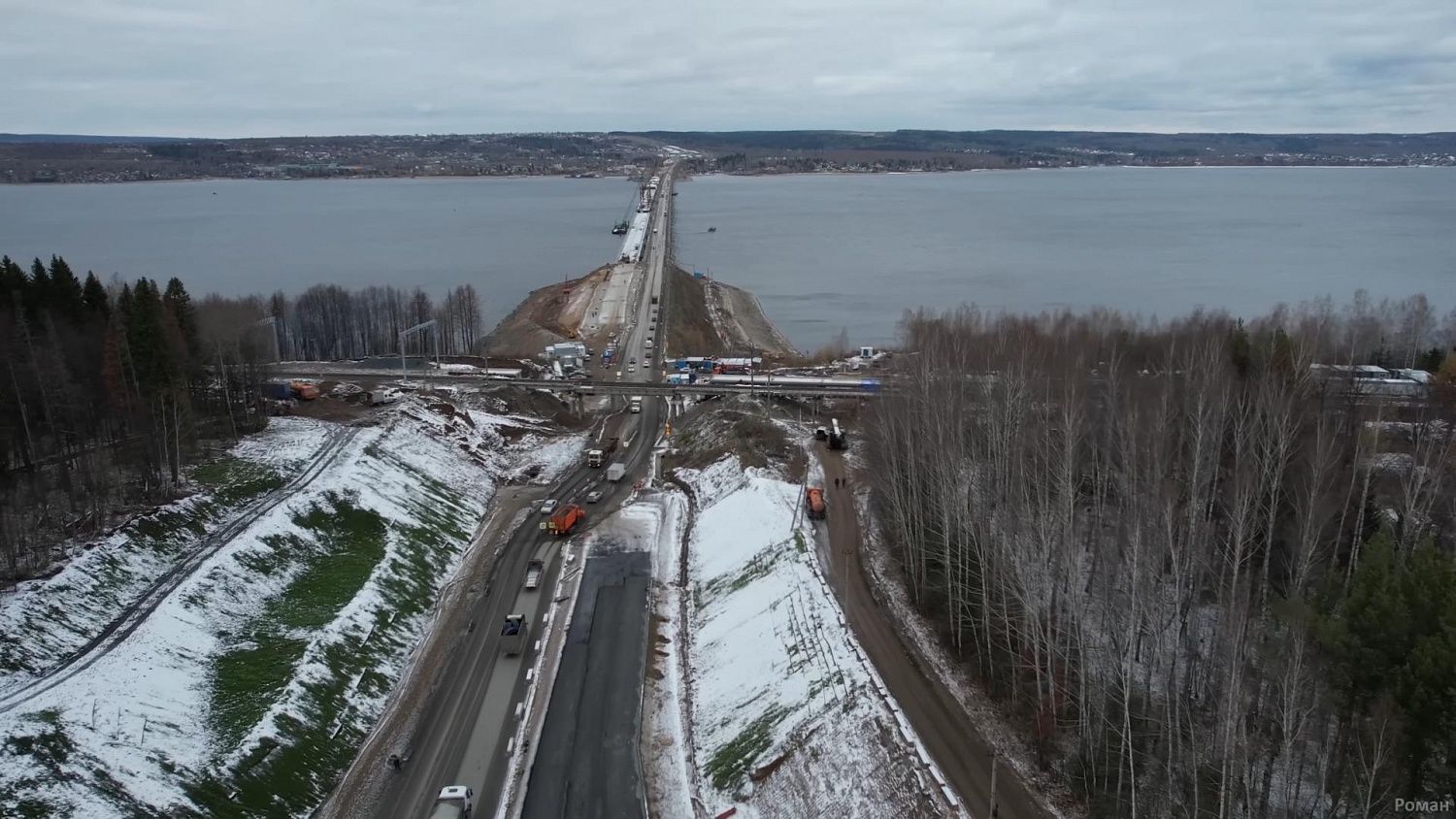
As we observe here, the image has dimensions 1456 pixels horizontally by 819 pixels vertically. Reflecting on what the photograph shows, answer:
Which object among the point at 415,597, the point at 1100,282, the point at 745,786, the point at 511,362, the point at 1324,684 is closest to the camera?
the point at 1324,684

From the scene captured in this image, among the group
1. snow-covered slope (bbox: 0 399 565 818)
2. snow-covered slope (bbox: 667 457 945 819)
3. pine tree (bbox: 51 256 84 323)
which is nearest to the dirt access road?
snow-covered slope (bbox: 667 457 945 819)

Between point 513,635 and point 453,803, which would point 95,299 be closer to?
point 513,635

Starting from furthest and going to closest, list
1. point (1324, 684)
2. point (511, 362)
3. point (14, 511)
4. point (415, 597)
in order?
point (511, 362) → point (415, 597) → point (14, 511) → point (1324, 684)

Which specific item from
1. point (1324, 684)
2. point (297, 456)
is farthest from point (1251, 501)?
point (297, 456)

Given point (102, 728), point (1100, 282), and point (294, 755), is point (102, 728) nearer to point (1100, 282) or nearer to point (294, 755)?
point (294, 755)

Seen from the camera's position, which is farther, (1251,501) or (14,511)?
(14,511)

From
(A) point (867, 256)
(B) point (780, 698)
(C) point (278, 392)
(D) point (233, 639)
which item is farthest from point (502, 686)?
(A) point (867, 256)

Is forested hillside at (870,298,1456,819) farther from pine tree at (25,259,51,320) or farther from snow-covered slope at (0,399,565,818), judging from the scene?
pine tree at (25,259,51,320)
